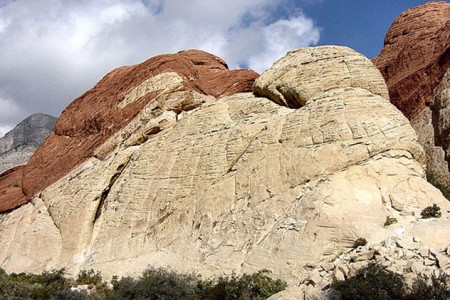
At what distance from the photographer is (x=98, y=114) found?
2792cm

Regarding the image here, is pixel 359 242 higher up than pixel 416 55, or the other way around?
pixel 416 55

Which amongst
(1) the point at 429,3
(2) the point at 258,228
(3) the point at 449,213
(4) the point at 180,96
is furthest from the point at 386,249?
(1) the point at 429,3

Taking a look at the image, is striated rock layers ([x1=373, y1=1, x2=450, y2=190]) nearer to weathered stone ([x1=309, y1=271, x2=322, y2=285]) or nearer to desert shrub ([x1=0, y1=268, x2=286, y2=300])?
desert shrub ([x1=0, y1=268, x2=286, y2=300])

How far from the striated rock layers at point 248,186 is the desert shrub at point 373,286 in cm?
168

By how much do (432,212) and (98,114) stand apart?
18.4m

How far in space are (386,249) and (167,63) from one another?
16837 millimetres

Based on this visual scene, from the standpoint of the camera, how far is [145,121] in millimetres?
24281

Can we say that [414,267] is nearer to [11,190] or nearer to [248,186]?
[248,186]

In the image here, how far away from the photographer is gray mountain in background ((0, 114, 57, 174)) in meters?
75.8

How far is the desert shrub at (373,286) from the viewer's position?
1141 cm

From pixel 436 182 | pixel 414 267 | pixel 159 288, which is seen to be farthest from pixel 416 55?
pixel 159 288

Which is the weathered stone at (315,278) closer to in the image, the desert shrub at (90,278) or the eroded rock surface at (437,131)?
the desert shrub at (90,278)

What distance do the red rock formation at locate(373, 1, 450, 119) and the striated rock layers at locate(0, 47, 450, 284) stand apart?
15.5 metres

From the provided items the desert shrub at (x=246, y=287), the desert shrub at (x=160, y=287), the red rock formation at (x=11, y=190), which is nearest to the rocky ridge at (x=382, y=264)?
the desert shrub at (x=246, y=287)
